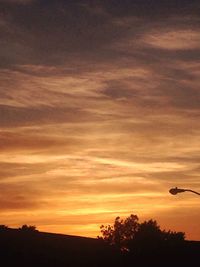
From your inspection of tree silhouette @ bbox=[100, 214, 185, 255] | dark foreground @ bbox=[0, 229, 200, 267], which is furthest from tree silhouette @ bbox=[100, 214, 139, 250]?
dark foreground @ bbox=[0, 229, 200, 267]

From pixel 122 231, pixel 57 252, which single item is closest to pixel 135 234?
pixel 122 231

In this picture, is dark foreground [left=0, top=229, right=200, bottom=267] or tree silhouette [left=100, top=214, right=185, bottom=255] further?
tree silhouette [left=100, top=214, right=185, bottom=255]

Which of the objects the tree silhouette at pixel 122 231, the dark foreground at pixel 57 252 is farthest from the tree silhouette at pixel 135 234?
the dark foreground at pixel 57 252

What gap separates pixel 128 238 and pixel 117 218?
688 centimetres

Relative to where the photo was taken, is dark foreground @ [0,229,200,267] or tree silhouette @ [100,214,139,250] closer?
dark foreground @ [0,229,200,267]

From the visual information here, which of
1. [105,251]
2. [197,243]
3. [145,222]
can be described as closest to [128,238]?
[145,222]

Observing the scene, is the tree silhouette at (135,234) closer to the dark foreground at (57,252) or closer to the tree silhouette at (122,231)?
the tree silhouette at (122,231)

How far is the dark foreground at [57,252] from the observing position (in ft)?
117

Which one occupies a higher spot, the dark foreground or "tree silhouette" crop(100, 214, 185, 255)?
"tree silhouette" crop(100, 214, 185, 255)

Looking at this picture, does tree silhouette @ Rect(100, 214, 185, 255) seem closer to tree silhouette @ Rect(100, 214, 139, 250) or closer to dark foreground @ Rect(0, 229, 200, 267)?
tree silhouette @ Rect(100, 214, 139, 250)

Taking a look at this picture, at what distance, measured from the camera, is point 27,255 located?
36031 mm

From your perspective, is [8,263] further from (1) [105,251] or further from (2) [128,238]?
(2) [128,238]

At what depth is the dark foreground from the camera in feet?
117

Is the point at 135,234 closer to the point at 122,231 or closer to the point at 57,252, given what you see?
the point at 122,231
